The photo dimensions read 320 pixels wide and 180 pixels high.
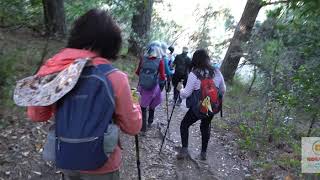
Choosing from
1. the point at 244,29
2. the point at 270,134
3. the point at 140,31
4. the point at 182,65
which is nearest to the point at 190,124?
the point at 270,134

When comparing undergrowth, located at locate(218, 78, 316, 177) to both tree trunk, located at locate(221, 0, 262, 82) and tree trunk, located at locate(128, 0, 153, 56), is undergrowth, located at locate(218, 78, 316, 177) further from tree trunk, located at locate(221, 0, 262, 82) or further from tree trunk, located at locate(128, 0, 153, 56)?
tree trunk, located at locate(128, 0, 153, 56)

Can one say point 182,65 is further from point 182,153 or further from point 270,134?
point 182,153

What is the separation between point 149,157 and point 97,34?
4.13 metres

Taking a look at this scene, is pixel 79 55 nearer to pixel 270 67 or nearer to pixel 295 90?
pixel 295 90

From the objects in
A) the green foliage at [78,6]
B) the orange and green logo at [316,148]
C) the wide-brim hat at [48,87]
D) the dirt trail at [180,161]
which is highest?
the green foliage at [78,6]

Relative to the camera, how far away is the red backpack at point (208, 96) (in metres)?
5.95

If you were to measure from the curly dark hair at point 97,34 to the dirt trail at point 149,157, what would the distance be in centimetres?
275

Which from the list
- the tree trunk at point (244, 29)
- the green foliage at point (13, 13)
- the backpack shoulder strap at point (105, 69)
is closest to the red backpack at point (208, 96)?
the backpack shoulder strap at point (105, 69)

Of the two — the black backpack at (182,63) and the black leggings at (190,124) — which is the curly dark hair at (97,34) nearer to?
the black leggings at (190,124)

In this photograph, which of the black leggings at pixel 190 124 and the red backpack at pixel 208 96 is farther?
the black leggings at pixel 190 124

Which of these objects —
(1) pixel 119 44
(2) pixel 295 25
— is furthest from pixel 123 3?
(1) pixel 119 44

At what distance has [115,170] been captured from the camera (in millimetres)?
3008

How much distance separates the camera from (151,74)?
6.98 metres

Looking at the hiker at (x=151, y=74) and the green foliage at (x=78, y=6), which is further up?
the green foliage at (x=78, y=6)
